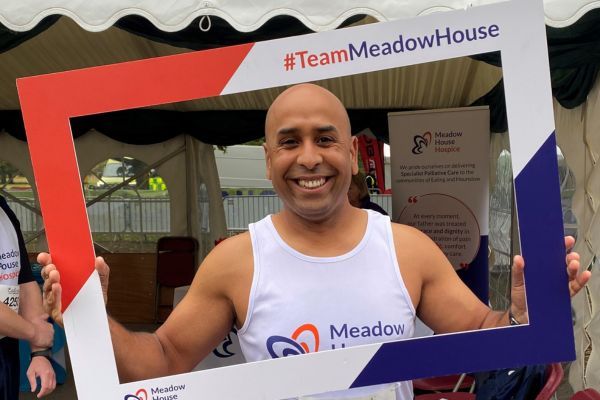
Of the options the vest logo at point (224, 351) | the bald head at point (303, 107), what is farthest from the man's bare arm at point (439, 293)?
the vest logo at point (224, 351)

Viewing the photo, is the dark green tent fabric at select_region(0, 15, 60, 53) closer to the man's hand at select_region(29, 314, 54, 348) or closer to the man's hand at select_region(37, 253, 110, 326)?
the man's hand at select_region(29, 314, 54, 348)

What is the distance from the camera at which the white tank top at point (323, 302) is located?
1.36 metres

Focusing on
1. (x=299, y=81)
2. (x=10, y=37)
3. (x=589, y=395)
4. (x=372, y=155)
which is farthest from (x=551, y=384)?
(x=372, y=155)

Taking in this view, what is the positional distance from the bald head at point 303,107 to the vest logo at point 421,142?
124 inches

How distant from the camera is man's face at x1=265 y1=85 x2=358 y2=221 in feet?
4.50

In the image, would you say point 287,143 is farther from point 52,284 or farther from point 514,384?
point 514,384

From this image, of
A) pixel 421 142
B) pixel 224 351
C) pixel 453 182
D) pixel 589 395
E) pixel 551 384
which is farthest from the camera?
pixel 421 142

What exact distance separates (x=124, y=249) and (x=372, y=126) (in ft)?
13.0

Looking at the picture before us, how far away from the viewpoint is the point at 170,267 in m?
7.73

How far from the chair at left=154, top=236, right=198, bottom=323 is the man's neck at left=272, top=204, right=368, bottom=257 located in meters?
6.45

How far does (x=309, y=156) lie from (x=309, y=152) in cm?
1

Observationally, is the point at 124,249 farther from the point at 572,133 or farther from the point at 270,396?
the point at 270,396

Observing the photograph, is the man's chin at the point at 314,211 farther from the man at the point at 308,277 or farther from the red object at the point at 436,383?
the red object at the point at 436,383

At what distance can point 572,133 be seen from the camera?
3766 mm
